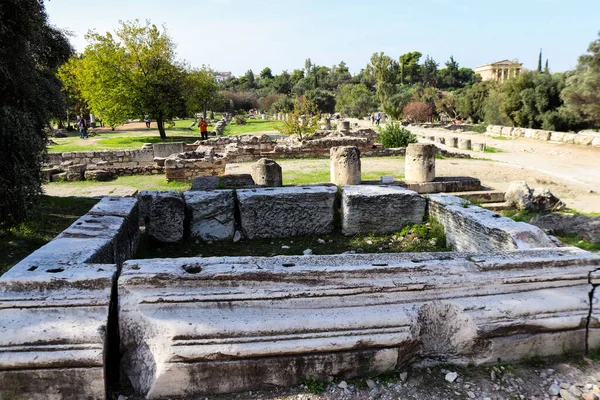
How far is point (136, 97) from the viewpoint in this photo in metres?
20.0

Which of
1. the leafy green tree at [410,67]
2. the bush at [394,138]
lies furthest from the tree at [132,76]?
the leafy green tree at [410,67]

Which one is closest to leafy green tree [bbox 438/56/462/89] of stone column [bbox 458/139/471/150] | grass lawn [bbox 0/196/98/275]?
stone column [bbox 458/139/471/150]

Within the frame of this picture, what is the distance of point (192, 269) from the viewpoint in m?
2.51

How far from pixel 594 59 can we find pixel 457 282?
22.2 metres

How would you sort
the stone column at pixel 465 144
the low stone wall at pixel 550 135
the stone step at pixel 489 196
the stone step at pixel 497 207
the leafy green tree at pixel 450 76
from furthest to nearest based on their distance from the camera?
the leafy green tree at pixel 450 76 → the low stone wall at pixel 550 135 → the stone column at pixel 465 144 → the stone step at pixel 489 196 → the stone step at pixel 497 207

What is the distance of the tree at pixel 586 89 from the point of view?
19.8 metres

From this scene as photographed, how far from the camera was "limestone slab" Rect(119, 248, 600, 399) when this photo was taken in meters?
2.29

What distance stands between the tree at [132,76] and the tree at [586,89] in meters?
18.5

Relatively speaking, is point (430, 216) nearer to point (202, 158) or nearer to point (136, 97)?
point (202, 158)

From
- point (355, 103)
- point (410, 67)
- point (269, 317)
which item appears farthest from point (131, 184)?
point (410, 67)

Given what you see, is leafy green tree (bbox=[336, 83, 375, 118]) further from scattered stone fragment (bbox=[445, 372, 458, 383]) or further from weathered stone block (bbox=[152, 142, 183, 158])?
scattered stone fragment (bbox=[445, 372, 458, 383])

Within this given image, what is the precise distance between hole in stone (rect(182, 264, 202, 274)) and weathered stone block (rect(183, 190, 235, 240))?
7.22 ft

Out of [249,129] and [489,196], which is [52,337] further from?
[249,129]

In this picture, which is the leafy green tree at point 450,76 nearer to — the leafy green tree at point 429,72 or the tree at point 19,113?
the leafy green tree at point 429,72
